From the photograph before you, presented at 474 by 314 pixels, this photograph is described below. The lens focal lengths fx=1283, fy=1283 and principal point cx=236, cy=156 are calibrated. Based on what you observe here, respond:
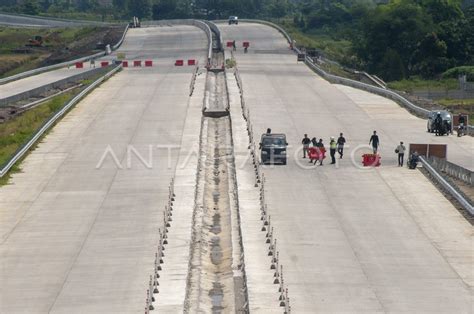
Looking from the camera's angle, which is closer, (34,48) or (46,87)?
(46,87)

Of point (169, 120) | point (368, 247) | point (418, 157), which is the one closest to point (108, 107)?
point (169, 120)

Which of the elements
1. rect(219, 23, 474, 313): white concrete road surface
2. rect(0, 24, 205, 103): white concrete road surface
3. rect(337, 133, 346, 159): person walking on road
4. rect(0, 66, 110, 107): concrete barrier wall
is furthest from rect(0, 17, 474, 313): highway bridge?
rect(0, 24, 205, 103): white concrete road surface

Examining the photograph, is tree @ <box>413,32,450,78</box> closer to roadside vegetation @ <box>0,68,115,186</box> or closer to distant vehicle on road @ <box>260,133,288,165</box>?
roadside vegetation @ <box>0,68,115,186</box>

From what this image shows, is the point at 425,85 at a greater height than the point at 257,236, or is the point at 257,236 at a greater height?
the point at 257,236

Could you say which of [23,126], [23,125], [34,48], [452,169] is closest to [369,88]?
[23,125]

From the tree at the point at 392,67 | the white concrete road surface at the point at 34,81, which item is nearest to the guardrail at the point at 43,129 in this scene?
the white concrete road surface at the point at 34,81

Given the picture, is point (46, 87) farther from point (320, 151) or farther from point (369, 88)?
point (320, 151)

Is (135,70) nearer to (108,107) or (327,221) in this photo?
(108,107)
